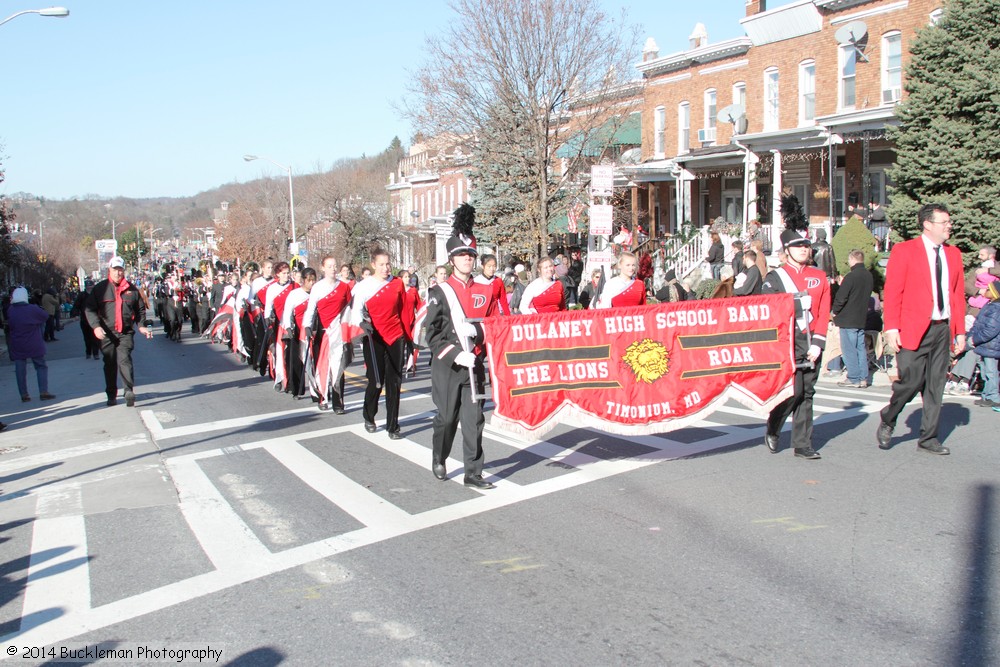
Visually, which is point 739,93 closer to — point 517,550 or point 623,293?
point 623,293

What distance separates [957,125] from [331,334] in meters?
14.2

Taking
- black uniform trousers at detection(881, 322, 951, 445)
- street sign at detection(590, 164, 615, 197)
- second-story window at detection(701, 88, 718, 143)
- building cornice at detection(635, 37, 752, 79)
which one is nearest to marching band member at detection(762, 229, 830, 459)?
black uniform trousers at detection(881, 322, 951, 445)

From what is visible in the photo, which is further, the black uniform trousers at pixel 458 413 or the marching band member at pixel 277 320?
the marching band member at pixel 277 320

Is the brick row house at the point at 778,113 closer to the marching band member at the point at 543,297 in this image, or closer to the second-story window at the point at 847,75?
the second-story window at the point at 847,75

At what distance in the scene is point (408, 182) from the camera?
6288 centimetres

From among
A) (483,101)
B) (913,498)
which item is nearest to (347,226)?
(483,101)

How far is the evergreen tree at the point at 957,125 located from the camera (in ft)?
59.1

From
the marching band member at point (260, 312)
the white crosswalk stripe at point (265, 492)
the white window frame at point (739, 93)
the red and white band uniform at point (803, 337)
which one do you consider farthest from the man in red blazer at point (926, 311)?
the white window frame at point (739, 93)

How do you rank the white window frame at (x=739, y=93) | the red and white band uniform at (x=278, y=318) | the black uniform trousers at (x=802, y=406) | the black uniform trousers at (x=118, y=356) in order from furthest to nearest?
the white window frame at (x=739, y=93), the red and white band uniform at (x=278, y=318), the black uniform trousers at (x=118, y=356), the black uniform trousers at (x=802, y=406)

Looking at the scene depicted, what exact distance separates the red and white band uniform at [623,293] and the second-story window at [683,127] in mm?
24461

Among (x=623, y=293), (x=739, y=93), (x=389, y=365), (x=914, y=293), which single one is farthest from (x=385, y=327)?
(x=739, y=93)

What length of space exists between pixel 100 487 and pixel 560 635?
5.16 meters

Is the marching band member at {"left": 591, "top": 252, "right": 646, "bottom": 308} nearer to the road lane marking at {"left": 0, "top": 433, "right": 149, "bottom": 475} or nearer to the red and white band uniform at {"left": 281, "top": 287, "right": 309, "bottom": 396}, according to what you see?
the red and white band uniform at {"left": 281, "top": 287, "right": 309, "bottom": 396}

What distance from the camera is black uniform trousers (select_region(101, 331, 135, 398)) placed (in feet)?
42.1
